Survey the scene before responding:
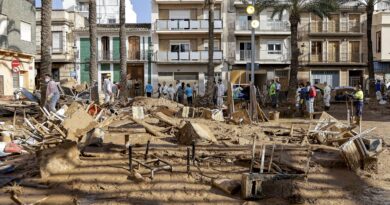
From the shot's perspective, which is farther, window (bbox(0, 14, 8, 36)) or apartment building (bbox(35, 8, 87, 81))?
apartment building (bbox(35, 8, 87, 81))

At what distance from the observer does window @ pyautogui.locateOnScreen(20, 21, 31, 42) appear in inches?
1283

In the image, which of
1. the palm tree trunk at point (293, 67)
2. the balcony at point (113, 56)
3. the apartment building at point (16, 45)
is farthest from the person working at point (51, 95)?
the balcony at point (113, 56)

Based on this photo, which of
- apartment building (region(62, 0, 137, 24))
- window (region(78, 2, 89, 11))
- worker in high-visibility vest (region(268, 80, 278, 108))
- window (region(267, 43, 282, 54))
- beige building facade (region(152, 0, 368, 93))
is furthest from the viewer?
window (region(78, 2, 89, 11))

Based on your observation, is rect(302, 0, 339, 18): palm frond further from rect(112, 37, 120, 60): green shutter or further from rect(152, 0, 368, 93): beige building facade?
rect(112, 37, 120, 60): green shutter

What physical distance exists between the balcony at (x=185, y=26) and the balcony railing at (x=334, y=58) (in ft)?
30.6

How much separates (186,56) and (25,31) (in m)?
14.4

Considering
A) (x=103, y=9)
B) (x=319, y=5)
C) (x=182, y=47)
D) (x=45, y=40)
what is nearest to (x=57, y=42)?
(x=103, y=9)

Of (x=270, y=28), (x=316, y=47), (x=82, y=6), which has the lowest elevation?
(x=316, y=47)

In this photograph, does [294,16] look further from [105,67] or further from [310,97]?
[105,67]

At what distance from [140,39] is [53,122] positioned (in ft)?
105

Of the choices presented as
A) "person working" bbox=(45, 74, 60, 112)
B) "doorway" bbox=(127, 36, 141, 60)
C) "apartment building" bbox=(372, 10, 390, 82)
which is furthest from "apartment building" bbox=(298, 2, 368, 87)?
"person working" bbox=(45, 74, 60, 112)

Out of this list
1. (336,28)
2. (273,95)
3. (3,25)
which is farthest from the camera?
(336,28)

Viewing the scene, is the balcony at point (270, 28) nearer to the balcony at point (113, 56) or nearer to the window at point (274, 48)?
the window at point (274, 48)

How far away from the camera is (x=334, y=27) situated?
45.8m
